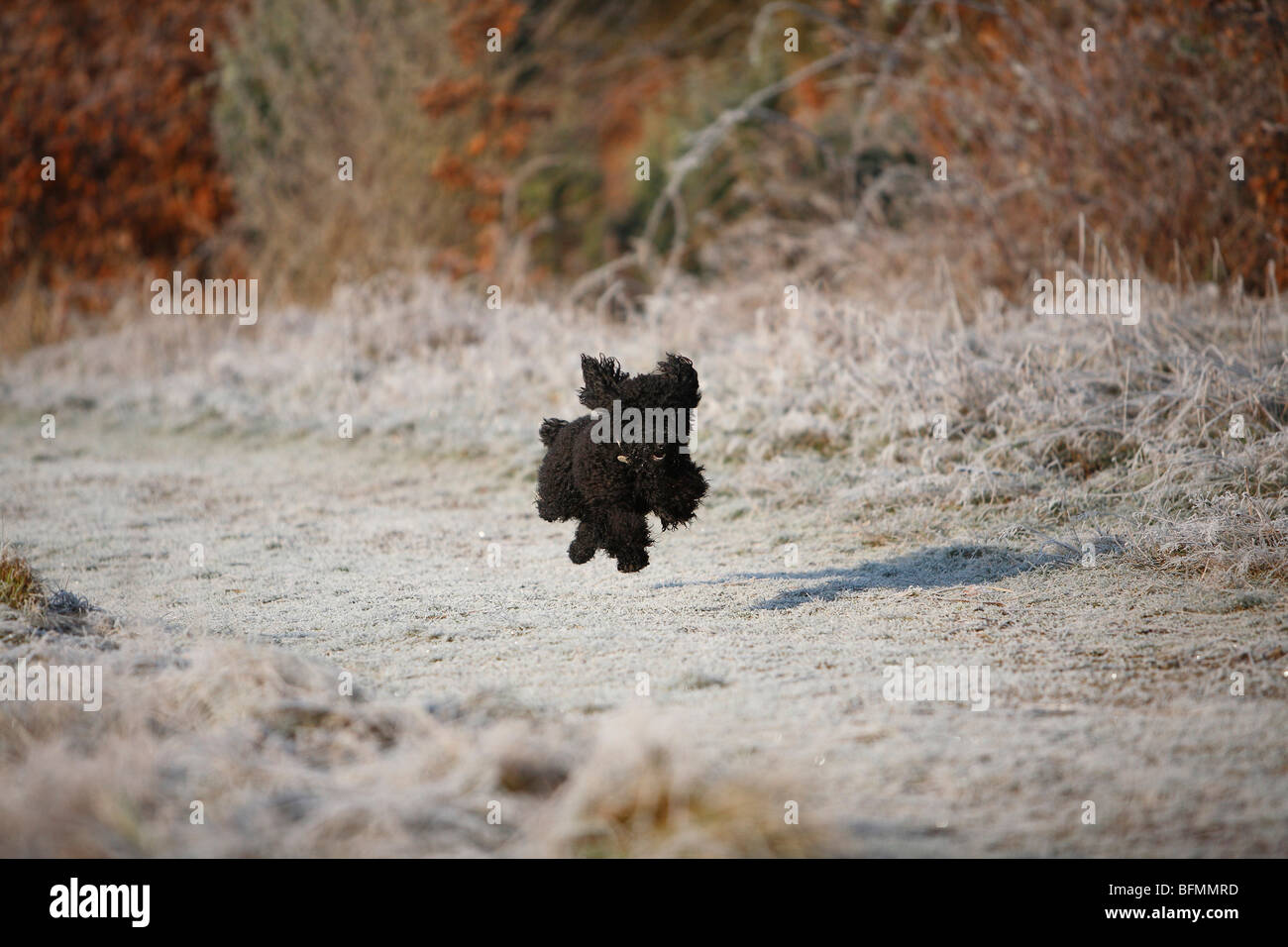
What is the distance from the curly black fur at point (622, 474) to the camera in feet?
12.3

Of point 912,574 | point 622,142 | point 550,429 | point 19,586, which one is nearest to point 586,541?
point 550,429

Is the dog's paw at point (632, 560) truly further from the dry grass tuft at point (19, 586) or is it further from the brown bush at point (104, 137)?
the brown bush at point (104, 137)

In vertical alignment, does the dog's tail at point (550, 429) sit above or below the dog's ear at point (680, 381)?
below

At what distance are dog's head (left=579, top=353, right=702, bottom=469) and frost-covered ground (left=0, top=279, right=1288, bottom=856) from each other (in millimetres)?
606

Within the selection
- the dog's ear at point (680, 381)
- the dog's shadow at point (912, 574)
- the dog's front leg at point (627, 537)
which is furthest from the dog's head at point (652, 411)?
the dog's shadow at point (912, 574)

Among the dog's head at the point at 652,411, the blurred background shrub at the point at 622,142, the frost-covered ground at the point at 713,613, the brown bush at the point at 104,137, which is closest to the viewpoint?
the frost-covered ground at the point at 713,613

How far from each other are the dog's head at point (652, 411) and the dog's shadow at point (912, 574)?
72 centimetres

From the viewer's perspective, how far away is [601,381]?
3840 millimetres

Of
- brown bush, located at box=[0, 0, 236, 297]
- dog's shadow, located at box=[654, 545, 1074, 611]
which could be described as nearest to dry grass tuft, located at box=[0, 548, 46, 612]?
dog's shadow, located at box=[654, 545, 1074, 611]

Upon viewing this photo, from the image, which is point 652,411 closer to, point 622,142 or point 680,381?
point 680,381

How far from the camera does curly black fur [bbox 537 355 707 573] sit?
3738mm

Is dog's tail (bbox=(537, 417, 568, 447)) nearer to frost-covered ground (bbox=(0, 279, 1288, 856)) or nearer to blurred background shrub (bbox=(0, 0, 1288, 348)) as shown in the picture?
frost-covered ground (bbox=(0, 279, 1288, 856))

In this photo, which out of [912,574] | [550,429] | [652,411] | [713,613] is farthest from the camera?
[912,574]

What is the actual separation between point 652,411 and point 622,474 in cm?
24
